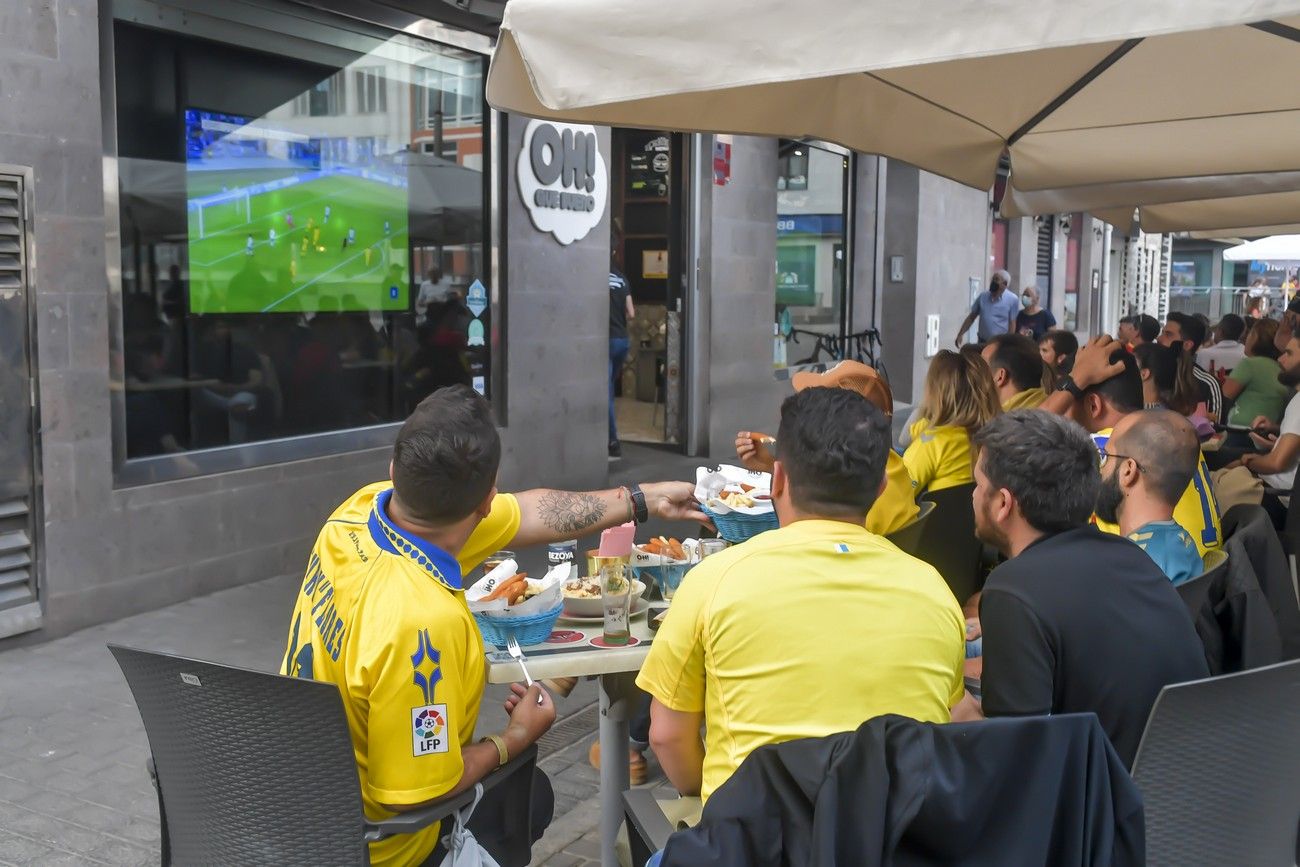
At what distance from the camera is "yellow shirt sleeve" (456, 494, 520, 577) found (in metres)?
3.26

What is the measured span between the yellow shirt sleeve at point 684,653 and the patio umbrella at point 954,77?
1.15m

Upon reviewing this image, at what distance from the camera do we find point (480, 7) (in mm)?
8328

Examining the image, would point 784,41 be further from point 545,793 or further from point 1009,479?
point 545,793

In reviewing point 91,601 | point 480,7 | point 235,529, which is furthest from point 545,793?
point 480,7

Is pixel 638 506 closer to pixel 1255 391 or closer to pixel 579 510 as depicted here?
pixel 579 510

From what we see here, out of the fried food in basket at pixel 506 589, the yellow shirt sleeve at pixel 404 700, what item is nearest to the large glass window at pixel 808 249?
the fried food in basket at pixel 506 589

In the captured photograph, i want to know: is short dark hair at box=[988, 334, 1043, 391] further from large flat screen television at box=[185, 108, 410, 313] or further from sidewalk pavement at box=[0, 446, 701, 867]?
large flat screen television at box=[185, 108, 410, 313]

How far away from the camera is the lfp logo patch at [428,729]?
243 cm

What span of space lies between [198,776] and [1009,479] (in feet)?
5.81

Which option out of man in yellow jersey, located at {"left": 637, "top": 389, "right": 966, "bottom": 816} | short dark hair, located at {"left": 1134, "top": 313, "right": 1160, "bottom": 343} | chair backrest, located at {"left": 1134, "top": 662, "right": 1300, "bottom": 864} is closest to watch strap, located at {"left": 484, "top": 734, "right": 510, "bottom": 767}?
man in yellow jersey, located at {"left": 637, "top": 389, "right": 966, "bottom": 816}

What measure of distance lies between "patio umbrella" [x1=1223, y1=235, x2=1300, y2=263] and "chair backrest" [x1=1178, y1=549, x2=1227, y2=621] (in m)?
12.3

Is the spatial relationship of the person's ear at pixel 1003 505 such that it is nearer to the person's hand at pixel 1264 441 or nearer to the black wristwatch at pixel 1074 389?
the black wristwatch at pixel 1074 389

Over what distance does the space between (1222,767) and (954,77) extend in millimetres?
3077

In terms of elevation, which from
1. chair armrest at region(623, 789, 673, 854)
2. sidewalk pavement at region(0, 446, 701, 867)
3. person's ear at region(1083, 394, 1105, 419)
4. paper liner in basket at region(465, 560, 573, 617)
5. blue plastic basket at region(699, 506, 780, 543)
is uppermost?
person's ear at region(1083, 394, 1105, 419)
